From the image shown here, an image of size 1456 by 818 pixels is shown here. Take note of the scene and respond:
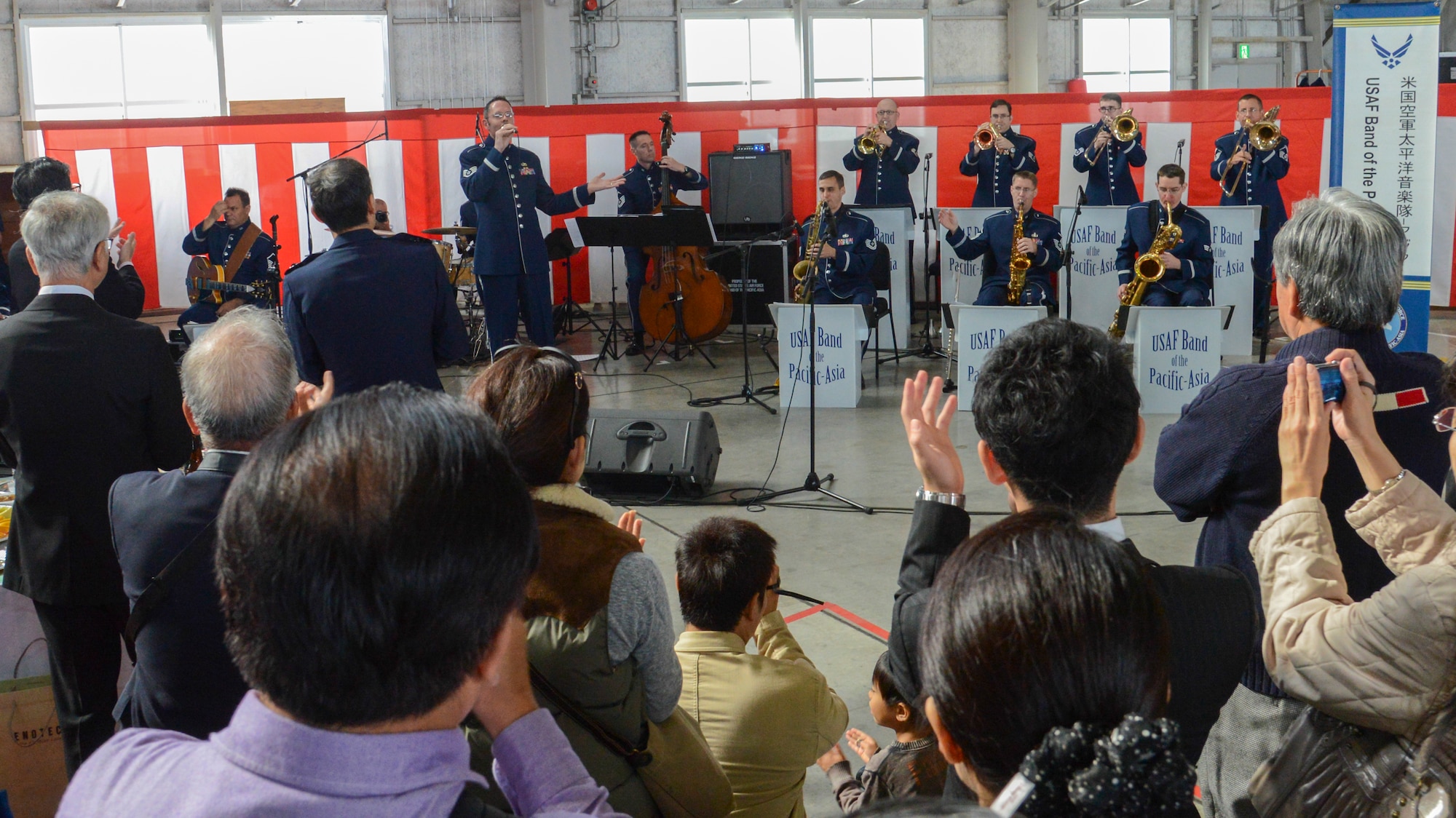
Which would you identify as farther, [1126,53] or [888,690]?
[1126,53]

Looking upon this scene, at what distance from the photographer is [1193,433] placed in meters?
1.82

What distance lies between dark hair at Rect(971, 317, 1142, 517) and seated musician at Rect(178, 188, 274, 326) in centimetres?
696

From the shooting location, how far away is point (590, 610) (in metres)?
1.42

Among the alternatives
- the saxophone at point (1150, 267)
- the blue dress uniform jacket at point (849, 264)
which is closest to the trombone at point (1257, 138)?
the saxophone at point (1150, 267)

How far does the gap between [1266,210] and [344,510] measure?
7973mm

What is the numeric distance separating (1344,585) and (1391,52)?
3693 millimetres

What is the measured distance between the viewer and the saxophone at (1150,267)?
21.4 ft

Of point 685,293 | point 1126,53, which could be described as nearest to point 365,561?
point 685,293

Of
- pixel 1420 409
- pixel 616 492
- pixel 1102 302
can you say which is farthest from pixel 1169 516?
pixel 1102 302

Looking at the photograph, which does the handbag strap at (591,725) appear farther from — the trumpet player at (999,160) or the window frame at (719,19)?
the window frame at (719,19)

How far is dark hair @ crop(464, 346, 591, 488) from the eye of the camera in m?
1.56

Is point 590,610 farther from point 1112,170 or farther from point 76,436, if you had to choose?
point 1112,170

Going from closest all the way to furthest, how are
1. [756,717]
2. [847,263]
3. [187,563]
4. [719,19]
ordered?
[187,563] < [756,717] < [847,263] < [719,19]

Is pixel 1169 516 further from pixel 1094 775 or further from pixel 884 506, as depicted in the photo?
pixel 1094 775
